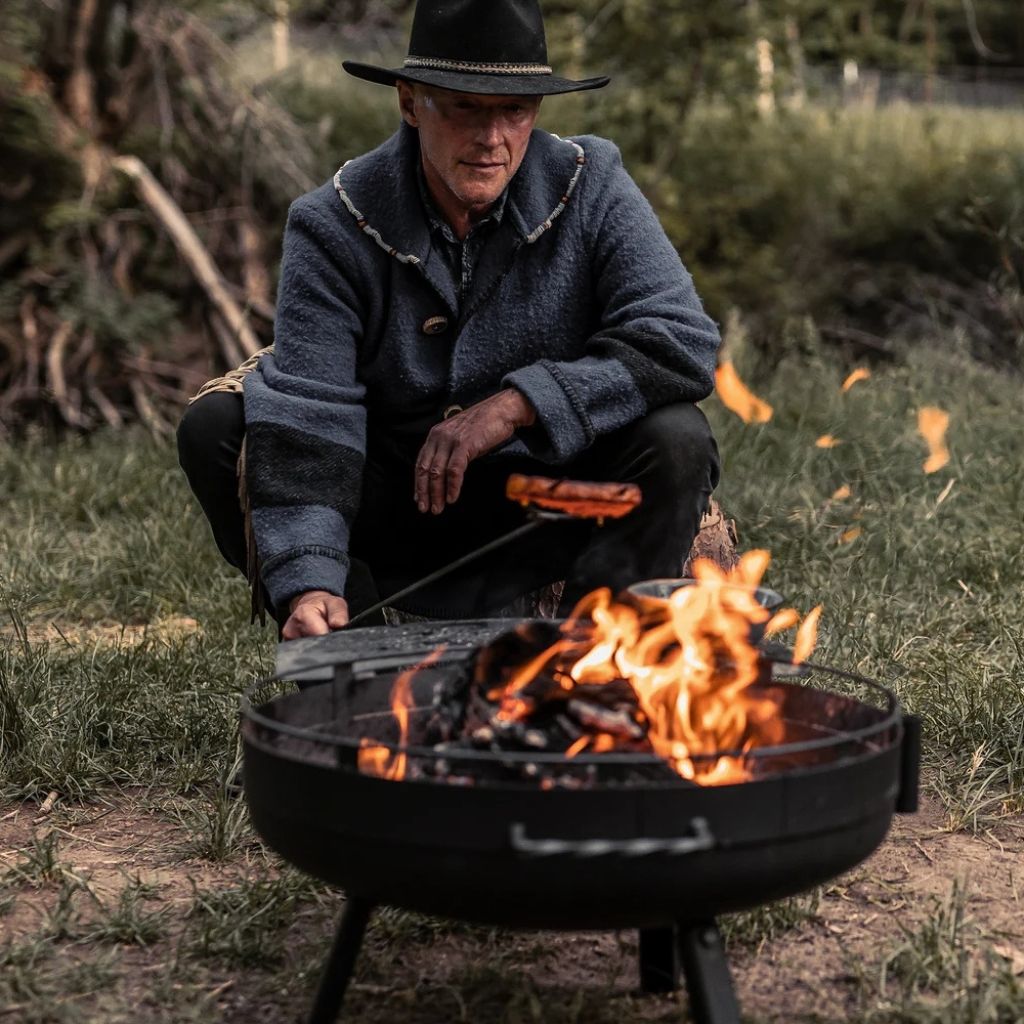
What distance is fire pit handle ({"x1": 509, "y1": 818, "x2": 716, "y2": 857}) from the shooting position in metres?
1.71

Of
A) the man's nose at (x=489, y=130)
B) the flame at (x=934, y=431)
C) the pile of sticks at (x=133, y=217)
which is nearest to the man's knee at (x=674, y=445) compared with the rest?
the man's nose at (x=489, y=130)

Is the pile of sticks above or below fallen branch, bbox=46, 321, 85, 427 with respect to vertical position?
above

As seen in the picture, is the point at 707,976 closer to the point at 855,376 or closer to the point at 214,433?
the point at 855,376

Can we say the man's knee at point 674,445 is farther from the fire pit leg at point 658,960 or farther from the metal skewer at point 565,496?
the fire pit leg at point 658,960

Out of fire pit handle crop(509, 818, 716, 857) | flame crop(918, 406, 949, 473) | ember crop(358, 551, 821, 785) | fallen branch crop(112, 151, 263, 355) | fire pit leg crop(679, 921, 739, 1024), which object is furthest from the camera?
fallen branch crop(112, 151, 263, 355)

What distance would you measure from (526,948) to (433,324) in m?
1.36

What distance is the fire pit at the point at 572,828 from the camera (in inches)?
68.6

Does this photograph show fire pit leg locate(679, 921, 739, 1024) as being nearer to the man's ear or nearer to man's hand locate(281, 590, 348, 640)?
man's hand locate(281, 590, 348, 640)

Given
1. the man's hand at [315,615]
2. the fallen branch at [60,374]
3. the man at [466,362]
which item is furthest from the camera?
the fallen branch at [60,374]

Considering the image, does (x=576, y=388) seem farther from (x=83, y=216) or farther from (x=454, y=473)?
(x=83, y=216)

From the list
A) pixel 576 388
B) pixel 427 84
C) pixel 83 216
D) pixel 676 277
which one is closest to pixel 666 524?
pixel 576 388

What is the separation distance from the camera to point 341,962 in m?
2.04

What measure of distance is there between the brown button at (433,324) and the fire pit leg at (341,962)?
4.86 feet

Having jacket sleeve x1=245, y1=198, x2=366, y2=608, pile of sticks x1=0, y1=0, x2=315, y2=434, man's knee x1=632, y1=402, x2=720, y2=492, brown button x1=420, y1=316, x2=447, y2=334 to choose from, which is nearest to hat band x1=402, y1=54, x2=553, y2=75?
jacket sleeve x1=245, y1=198, x2=366, y2=608
